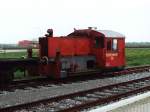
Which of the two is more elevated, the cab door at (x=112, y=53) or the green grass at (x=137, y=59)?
the cab door at (x=112, y=53)

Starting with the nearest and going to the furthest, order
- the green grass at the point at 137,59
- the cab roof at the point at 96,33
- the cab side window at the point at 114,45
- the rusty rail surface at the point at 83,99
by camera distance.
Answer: the rusty rail surface at the point at 83,99
the cab roof at the point at 96,33
the cab side window at the point at 114,45
the green grass at the point at 137,59

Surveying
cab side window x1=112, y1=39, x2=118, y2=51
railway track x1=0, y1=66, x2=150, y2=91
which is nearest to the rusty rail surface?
railway track x1=0, y1=66, x2=150, y2=91

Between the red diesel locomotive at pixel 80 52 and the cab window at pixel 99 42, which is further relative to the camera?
the cab window at pixel 99 42

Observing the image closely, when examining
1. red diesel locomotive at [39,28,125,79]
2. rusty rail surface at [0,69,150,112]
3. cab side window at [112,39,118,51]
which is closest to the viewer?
rusty rail surface at [0,69,150,112]

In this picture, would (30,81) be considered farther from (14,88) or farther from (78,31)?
(78,31)

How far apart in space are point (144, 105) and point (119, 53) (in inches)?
691

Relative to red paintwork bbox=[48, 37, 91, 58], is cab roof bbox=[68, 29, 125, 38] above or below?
above

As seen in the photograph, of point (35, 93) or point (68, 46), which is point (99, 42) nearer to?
point (68, 46)

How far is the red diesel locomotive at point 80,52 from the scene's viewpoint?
20.3m

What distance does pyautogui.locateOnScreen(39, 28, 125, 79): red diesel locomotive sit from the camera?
66.5ft

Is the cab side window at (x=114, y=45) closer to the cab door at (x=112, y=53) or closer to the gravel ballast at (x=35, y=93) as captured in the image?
the cab door at (x=112, y=53)

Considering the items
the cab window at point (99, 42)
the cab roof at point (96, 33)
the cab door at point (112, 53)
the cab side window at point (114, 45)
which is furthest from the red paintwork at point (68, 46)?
the cab side window at point (114, 45)

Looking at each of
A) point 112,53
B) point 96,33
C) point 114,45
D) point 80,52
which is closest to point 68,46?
point 80,52

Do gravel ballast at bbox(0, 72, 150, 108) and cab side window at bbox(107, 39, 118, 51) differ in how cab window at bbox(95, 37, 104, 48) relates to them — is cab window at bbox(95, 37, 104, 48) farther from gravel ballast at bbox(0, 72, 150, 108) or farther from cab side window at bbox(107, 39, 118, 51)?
gravel ballast at bbox(0, 72, 150, 108)
